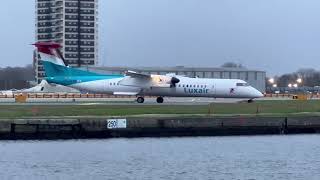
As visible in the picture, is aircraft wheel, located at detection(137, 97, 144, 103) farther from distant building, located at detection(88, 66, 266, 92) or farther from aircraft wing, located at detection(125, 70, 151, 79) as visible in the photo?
distant building, located at detection(88, 66, 266, 92)

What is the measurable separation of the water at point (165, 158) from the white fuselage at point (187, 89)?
36664 millimetres

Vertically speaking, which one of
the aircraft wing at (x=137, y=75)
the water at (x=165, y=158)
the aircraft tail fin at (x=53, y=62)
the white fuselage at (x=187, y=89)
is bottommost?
the water at (x=165, y=158)

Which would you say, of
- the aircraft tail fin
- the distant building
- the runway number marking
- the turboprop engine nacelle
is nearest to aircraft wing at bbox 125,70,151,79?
the turboprop engine nacelle

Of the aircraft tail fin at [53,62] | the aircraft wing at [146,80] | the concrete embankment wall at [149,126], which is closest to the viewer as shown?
the concrete embankment wall at [149,126]

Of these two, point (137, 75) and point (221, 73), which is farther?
point (221, 73)

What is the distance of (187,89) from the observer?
95.8 m

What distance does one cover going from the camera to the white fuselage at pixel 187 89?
3752 inches

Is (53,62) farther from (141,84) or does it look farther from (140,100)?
(140,100)

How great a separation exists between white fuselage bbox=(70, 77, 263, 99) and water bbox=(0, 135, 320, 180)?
1443 inches

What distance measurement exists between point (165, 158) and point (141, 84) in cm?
5069

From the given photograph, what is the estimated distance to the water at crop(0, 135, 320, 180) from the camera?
131 ft

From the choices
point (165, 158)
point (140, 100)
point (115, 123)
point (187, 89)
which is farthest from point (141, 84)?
point (165, 158)

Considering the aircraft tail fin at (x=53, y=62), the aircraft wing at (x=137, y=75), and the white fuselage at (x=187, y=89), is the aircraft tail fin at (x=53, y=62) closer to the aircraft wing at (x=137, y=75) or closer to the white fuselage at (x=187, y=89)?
the white fuselage at (x=187, y=89)

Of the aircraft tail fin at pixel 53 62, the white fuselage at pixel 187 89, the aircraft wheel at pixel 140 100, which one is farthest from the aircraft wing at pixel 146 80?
the aircraft tail fin at pixel 53 62
